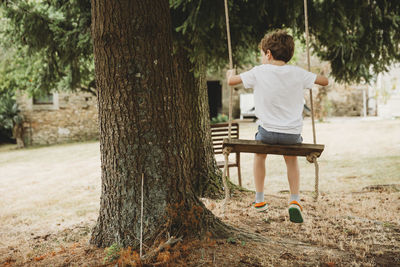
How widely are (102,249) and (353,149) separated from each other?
9.99 metres

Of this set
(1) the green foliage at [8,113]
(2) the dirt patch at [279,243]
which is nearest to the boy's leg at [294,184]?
(2) the dirt patch at [279,243]

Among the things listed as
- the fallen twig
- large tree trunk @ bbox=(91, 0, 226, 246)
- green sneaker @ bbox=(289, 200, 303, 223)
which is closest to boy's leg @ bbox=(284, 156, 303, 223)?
green sneaker @ bbox=(289, 200, 303, 223)

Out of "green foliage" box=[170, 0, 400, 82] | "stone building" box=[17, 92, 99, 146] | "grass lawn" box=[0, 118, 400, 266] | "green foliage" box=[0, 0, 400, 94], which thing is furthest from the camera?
"stone building" box=[17, 92, 99, 146]

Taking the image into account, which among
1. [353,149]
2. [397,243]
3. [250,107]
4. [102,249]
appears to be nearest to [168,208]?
[102,249]

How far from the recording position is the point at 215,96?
897 inches

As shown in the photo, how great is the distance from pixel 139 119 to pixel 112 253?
1.10 meters

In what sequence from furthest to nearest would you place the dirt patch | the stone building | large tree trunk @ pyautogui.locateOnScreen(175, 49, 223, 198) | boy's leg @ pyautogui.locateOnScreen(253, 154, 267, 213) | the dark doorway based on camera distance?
the dark doorway, the stone building, large tree trunk @ pyautogui.locateOnScreen(175, 49, 223, 198), boy's leg @ pyautogui.locateOnScreen(253, 154, 267, 213), the dirt patch

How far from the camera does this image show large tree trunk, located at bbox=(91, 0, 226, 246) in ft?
9.80

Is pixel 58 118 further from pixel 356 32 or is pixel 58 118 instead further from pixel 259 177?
pixel 259 177

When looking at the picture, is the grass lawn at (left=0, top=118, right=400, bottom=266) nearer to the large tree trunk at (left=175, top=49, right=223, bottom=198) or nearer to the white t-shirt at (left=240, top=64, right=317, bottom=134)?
the large tree trunk at (left=175, top=49, right=223, bottom=198)

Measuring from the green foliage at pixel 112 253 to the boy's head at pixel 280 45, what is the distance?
2073mm

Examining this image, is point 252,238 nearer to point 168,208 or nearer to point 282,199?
point 168,208

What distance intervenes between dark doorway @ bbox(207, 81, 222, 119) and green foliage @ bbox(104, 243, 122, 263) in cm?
1964

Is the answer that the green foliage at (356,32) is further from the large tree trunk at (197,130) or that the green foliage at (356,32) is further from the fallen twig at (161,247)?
the fallen twig at (161,247)
